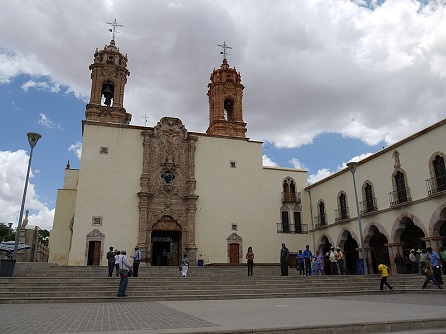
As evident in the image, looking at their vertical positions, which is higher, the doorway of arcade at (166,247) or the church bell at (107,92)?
the church bell at (107,92)

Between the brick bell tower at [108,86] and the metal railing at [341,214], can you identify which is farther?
the brick bell tower at [108,86]

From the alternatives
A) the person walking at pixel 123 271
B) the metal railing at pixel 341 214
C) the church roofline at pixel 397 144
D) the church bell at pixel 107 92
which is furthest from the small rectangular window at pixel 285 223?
the person walking at pixel 123 271

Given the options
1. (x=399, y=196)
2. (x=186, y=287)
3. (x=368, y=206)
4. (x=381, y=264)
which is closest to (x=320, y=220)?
(x=368, y=206)

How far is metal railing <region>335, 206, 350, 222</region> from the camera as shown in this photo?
2508 cm

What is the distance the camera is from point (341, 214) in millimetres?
25641

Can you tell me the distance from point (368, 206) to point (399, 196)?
2736 millimetres

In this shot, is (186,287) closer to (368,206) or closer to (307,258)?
(307,258)

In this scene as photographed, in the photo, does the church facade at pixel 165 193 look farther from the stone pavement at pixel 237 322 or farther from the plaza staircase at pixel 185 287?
the stone pavement at pixel 237 322

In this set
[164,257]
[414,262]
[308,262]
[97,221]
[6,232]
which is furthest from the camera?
[6,232]

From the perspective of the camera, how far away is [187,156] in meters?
28.0

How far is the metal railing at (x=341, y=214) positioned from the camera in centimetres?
2508

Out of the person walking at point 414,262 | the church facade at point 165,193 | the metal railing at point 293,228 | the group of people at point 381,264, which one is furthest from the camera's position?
the metal railing at point 293,228

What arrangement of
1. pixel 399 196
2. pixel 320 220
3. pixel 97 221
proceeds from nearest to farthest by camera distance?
pixel 399 196
pixel 97 221
pixel 320 220

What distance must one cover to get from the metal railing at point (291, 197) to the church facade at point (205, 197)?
0.13m
